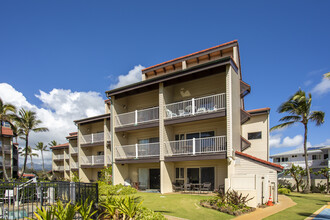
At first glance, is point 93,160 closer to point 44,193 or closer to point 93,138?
point 93,138

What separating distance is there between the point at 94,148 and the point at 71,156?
798 centimetres

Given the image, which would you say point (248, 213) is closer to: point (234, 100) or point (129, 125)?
point (234, 100)

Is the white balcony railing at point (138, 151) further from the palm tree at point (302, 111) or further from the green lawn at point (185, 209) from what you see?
the palm tree at point (302, 111)

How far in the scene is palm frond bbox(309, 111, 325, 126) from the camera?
75.6 ft

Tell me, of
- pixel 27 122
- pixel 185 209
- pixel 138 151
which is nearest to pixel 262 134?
pixel 138 151

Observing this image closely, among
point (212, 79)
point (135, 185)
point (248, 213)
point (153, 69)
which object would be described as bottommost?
point (135, 185)

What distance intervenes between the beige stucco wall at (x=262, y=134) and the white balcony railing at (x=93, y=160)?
53.1ft

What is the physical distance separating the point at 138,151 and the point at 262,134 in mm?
11303

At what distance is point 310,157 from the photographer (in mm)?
36625

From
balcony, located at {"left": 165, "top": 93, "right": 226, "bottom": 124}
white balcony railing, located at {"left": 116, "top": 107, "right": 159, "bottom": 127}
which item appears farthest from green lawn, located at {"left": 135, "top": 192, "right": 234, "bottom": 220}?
white balcony railing, located at {"left": 116, "top": 107, "right": 159, "bottom": 127}

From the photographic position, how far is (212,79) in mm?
18266

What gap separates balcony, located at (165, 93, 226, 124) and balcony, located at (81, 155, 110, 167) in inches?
503

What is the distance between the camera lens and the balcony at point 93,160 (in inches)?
1074

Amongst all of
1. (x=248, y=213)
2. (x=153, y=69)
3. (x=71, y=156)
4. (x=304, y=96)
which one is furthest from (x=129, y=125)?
(x=71, y=156)
